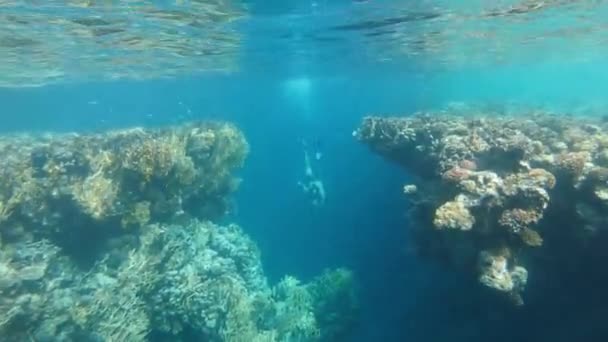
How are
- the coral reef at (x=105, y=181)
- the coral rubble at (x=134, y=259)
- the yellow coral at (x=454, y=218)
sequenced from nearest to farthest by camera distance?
the yellow coral at (x=454, y=218) < the coral rubble at (x=134, y=259) < the coral reef at (x=105, y=181)

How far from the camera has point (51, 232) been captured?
1457 cm

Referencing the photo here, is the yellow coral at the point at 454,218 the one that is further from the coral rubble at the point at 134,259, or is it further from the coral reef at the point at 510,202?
the coral rubble at the point at 134,259

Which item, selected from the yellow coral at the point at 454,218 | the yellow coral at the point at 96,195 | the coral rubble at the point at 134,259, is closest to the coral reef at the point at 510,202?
the yellow coral at the point at 454,218

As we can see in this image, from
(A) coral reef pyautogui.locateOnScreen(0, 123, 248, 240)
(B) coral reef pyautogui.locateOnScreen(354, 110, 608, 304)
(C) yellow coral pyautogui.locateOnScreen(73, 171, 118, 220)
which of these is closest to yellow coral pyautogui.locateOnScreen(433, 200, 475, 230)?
(B) coral reef pyautogui.locateOnScreen(354, 110, 608, 304)

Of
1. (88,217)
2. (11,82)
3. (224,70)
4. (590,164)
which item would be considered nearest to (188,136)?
(88,217)

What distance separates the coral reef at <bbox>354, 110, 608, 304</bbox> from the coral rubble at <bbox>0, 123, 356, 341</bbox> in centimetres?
543

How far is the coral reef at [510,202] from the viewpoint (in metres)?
9.91

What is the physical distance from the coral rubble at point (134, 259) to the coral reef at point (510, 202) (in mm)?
5426

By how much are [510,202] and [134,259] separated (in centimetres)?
1039

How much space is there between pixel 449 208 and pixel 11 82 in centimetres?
4155

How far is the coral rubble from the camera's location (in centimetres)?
1222

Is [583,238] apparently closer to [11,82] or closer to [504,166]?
[504,166]

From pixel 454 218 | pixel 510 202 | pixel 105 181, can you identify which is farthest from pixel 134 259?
pixel 510 202

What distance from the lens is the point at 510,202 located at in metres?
10.1
